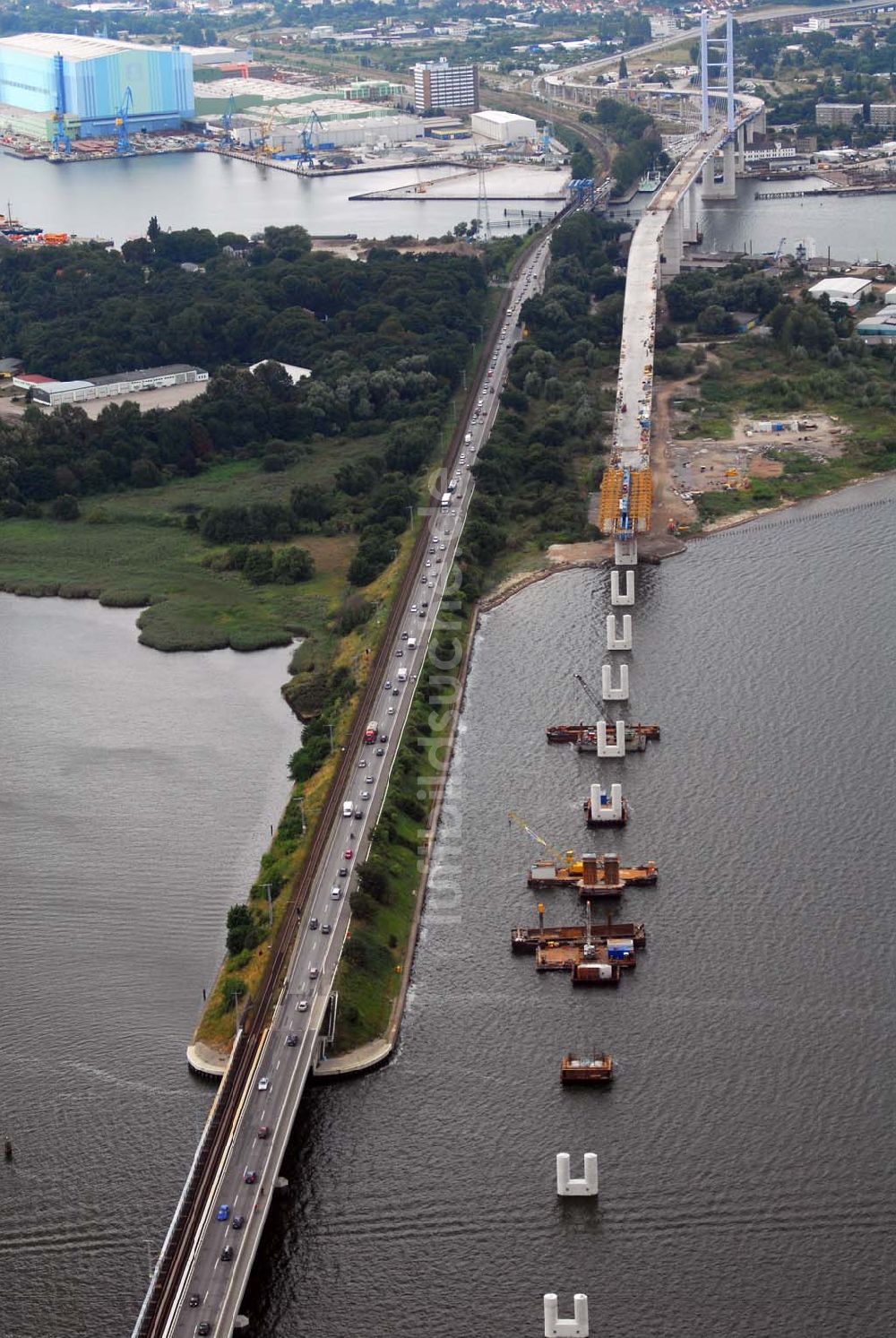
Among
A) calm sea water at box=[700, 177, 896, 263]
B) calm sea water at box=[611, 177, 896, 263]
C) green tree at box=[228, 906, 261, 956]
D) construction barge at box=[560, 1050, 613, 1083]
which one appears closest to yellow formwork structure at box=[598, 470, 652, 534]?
green tree at box=[228, 906, 261, 956]

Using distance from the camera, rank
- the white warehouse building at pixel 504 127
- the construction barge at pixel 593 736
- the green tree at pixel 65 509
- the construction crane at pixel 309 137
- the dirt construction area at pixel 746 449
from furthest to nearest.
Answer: the white warehouse building at pixel 504 127 → the construction crane at pixel 309 137 → the dirt construction area at pixel 746 449 → the green tree at pixel 65 509 → the construction barge at pixel 593 736

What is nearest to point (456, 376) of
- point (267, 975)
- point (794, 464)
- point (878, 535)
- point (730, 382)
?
point (730, 382)

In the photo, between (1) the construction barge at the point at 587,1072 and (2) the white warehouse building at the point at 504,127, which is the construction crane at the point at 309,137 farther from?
(1) the construction barge at the point at 587,1072

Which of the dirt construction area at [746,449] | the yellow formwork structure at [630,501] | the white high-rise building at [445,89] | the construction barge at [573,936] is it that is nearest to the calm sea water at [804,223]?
the dirt construction area at [746,449]

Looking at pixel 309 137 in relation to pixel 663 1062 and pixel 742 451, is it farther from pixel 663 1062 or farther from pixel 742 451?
pixel 663 1062

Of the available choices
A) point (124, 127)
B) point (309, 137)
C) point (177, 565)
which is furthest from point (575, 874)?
point (124, 127)

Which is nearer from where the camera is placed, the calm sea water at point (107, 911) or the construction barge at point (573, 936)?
the calm sea water at point (107, 911)

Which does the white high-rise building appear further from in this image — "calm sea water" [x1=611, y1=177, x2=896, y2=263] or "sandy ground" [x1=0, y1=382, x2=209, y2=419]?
"sandy ground" [x1=0, y1=382, x2=209, y2=419]
